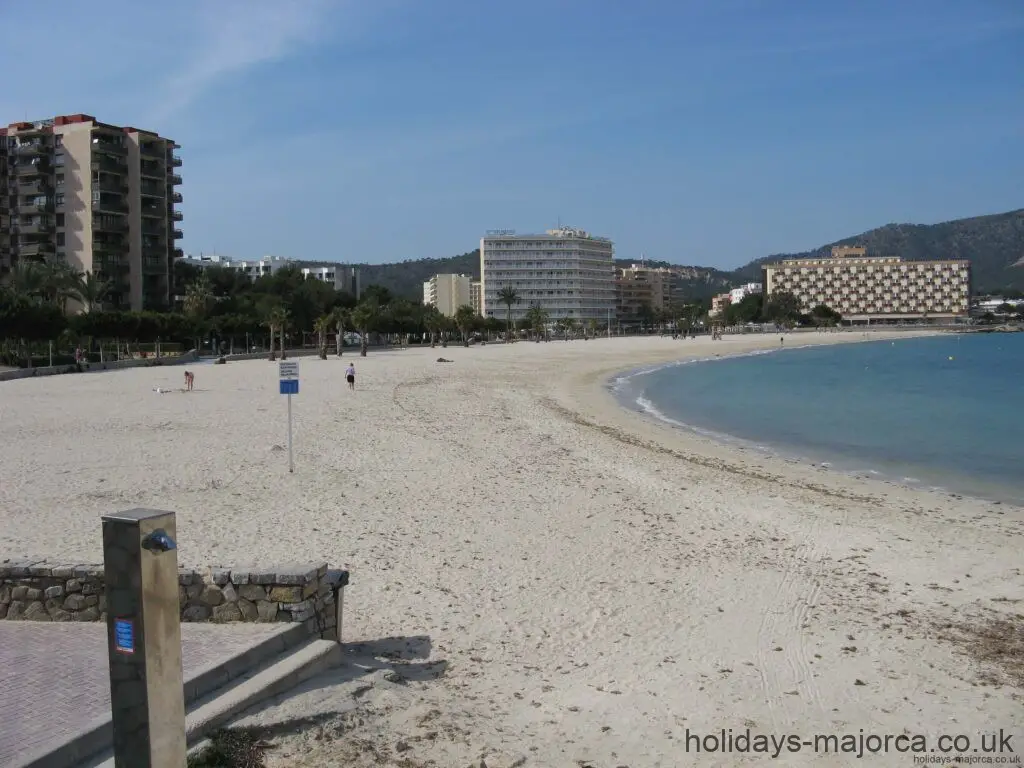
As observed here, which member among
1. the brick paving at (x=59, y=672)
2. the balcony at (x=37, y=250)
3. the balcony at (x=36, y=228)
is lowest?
the brick paving at (x=59, y=672)

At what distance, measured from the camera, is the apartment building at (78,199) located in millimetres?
81375

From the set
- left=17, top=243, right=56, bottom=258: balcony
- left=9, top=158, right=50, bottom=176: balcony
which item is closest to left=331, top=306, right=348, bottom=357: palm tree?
left=17, top=243, right=56, bottom=258: balcony

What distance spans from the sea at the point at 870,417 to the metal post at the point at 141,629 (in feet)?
52.3

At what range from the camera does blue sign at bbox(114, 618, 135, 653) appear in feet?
12.2

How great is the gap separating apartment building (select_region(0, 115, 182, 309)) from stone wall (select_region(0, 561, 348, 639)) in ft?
264

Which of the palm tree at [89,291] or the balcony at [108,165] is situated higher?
the balcony at [108,165]

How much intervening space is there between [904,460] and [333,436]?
14113 mm

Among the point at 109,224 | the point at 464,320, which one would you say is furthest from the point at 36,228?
the point at 464,320

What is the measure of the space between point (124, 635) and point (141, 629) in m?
0.10

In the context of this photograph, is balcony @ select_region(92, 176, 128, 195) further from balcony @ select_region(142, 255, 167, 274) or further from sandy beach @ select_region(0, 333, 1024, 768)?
sandy beach @ select_region(0, 333, 1024, 768)

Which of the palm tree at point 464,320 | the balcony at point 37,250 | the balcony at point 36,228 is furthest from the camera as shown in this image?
the palm tree at point 464,320

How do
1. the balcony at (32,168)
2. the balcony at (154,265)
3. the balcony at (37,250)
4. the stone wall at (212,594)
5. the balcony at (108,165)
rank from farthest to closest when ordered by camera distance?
the balcony at (154,265) → the balcony at (32,168) → the balcony at (108,165) → the balcony at (37,250) → the stone wall at (212,594)

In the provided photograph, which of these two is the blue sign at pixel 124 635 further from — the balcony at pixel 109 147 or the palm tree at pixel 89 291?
the balcony at pixel 109 147

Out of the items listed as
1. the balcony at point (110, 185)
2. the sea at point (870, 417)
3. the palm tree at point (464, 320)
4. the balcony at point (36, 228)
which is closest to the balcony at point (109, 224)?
the balcony at point (110, 185)
